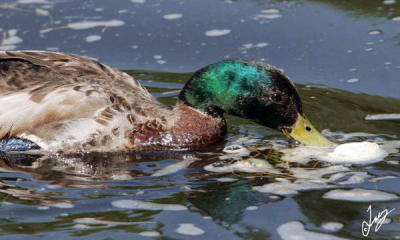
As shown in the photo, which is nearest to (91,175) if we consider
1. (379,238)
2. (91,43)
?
(379,238)

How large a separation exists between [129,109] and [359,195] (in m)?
2.20

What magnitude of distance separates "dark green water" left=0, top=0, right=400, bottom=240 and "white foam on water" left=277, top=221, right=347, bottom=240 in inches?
1.4

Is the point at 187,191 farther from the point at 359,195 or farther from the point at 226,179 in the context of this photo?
the point at 359,195

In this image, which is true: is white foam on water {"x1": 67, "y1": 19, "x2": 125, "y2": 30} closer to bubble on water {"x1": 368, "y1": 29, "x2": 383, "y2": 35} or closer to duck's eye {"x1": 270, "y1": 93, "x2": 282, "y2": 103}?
bubble on water {"x1": 368, "y1": 29, "x2": 383, "y2": 35}

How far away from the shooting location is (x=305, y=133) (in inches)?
298

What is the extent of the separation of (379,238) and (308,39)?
189 inches

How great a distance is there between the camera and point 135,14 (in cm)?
1089

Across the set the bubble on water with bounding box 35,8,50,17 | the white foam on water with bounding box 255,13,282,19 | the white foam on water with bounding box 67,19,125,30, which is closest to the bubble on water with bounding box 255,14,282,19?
the white foam on water with bounding box 255,13,282,19

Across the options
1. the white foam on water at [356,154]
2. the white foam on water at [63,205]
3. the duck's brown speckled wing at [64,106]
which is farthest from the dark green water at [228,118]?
the duck's brown speckled wing at [64,106]

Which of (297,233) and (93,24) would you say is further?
(93,24)

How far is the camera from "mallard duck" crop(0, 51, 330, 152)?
7508mm

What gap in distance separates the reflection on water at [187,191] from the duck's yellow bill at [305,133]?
0.56 feet

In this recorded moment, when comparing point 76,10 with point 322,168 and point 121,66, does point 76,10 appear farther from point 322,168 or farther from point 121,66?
point 322,168
